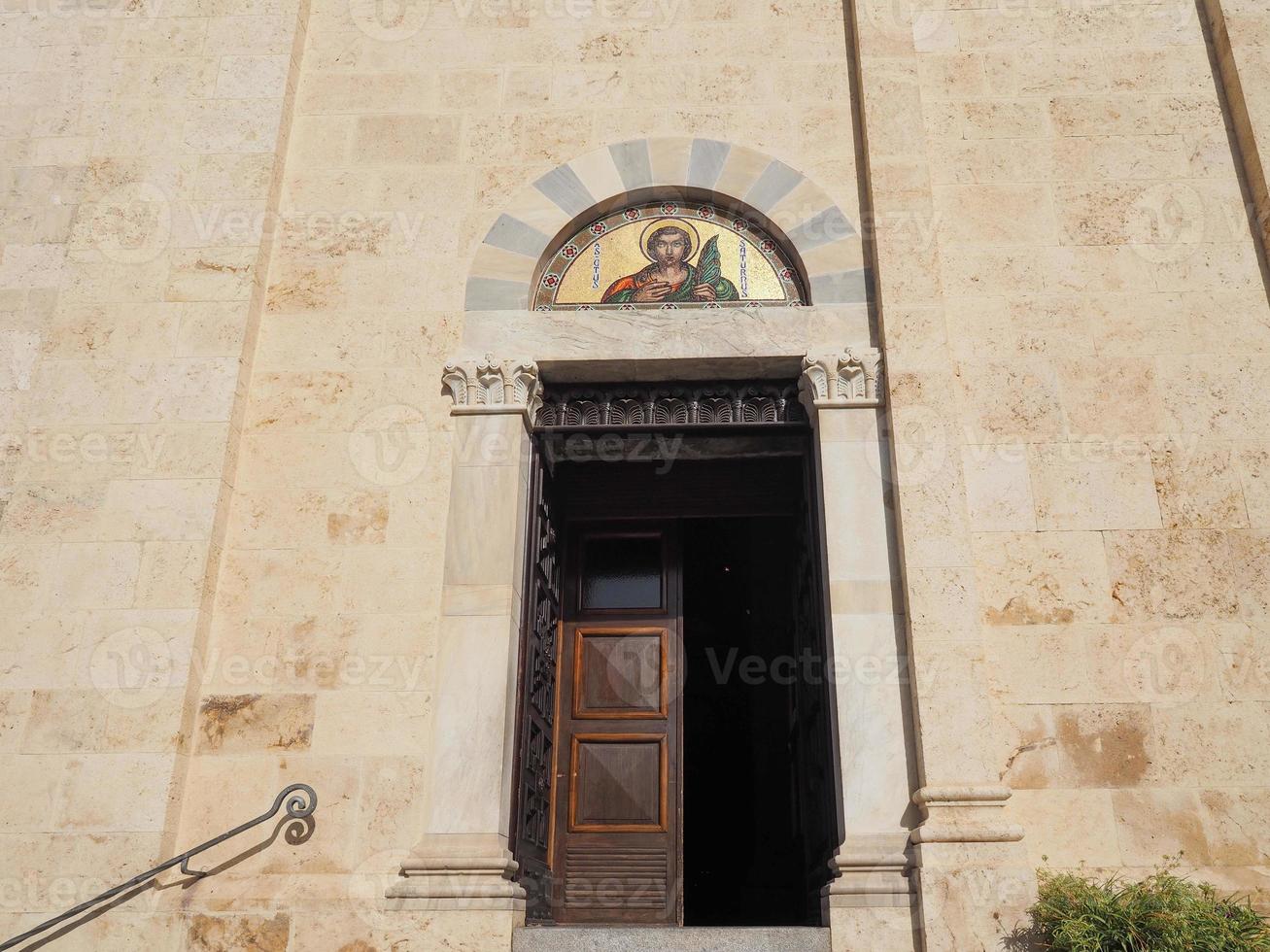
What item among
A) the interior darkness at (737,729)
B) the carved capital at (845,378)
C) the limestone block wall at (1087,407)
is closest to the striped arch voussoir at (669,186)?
the limestone block wall at (1087,407)

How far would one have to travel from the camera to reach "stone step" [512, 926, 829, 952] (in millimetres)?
5609

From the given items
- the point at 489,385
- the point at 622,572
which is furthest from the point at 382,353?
the point at 622,572

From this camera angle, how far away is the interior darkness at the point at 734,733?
467 inches

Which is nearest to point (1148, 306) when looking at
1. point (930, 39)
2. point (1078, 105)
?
point (1078, 105)

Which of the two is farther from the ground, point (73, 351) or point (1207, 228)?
point (1207, 228)

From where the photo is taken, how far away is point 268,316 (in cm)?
728

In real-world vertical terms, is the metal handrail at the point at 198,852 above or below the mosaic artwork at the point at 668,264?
below

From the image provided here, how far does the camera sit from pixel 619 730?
8102 millimetres

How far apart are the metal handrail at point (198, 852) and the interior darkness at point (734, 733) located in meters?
6.13

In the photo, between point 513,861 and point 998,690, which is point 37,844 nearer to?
point 513,861

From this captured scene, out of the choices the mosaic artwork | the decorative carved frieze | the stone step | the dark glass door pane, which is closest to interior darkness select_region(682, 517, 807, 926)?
the dark glass door pane

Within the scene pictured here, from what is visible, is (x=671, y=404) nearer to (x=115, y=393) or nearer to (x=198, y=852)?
(x=115, y=393)

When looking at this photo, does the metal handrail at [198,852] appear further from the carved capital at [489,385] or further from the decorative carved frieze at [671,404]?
the decorative carved frieze at [671,404]

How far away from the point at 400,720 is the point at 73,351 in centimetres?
332
